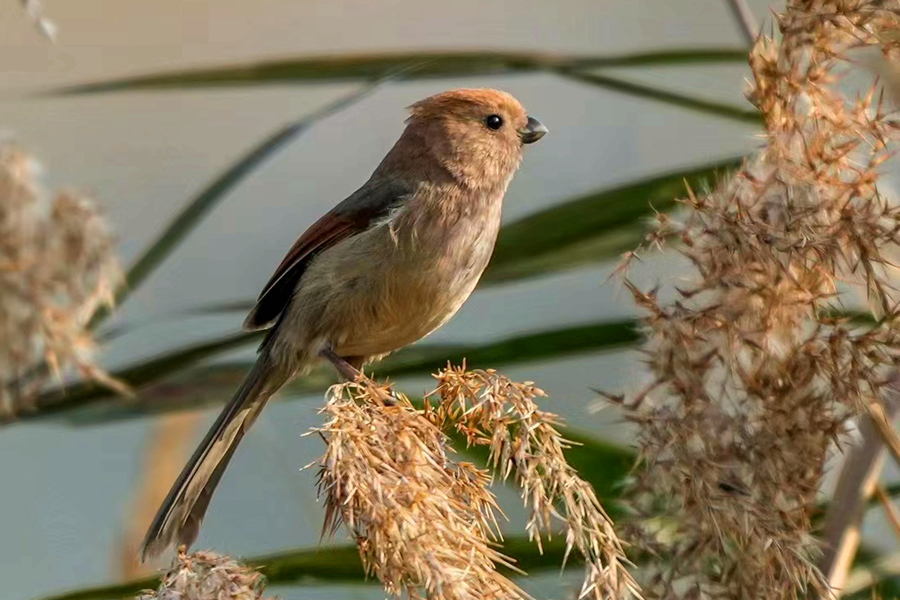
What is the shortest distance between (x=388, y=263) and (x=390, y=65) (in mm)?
360

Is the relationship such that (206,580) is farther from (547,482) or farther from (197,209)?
(197,209)

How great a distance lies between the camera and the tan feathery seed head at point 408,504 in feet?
4.13

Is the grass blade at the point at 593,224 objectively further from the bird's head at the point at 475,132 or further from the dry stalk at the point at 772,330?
the dry stalk at the point at 772,330

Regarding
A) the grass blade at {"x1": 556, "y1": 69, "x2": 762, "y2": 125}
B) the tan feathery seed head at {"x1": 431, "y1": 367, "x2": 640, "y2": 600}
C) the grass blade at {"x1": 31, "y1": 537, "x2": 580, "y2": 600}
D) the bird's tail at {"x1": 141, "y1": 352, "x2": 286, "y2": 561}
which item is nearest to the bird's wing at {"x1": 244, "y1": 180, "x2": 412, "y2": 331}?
the bird's tail at {"x1": 141, "y1": 352, "x2": 286, "y2": 561}

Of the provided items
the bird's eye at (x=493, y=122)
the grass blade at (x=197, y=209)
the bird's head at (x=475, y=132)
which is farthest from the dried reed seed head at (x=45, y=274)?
the bird's eye at (x=493, y=122)

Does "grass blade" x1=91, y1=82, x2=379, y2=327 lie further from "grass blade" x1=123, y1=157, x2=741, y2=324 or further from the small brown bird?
"grass blade" x1=123, y1=157, x2=741, y2=324

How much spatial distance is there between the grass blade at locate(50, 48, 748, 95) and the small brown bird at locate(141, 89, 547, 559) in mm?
210

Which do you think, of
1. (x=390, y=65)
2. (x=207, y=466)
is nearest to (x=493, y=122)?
(x=390, y=65)

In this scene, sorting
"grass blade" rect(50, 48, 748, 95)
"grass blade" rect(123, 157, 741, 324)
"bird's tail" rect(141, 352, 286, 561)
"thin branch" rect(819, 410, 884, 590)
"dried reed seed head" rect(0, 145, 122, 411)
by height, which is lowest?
"bird's tail" rect(141, 352, 286, 561)

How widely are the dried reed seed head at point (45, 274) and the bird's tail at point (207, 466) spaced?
485mm

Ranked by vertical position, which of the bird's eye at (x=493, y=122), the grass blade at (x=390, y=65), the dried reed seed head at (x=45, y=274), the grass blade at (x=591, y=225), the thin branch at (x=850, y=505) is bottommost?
the thin branch at (x=850, y=505)

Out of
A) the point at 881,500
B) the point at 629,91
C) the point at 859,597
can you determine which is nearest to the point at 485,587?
the point at 881,500

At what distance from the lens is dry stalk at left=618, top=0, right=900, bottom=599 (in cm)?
148

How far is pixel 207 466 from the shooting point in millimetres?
2346
